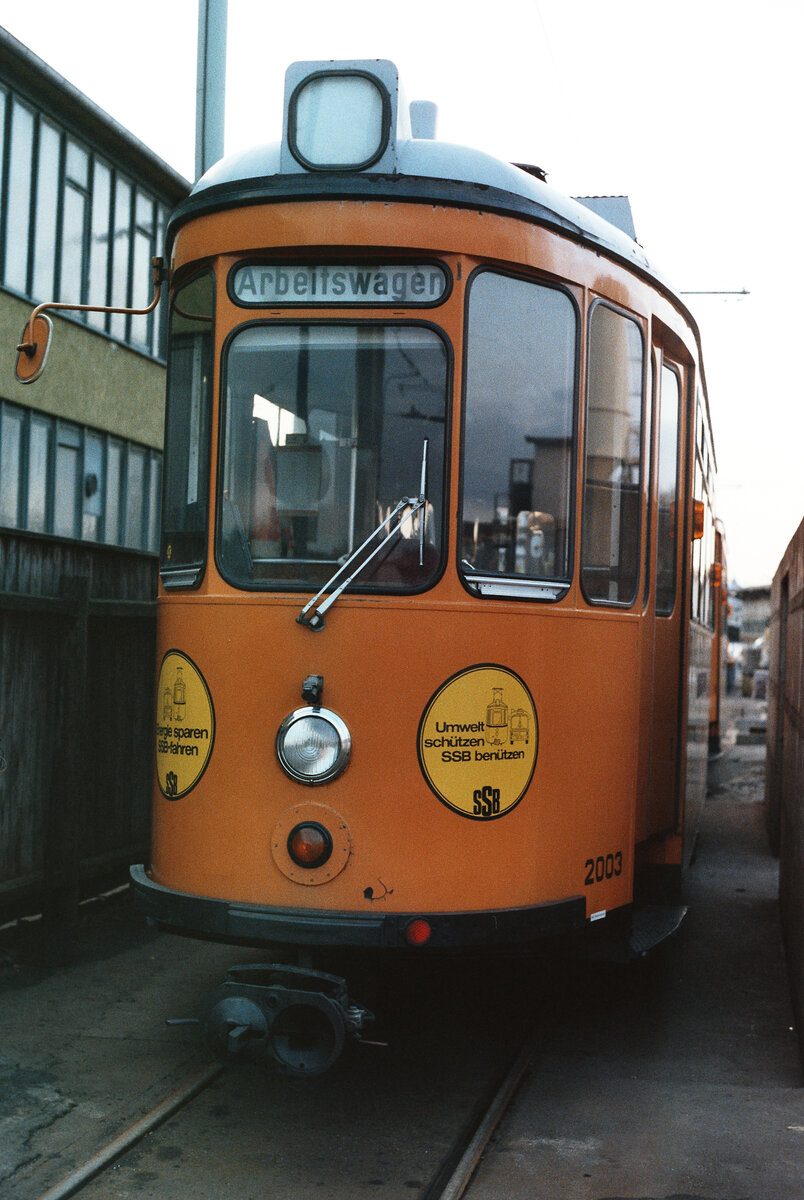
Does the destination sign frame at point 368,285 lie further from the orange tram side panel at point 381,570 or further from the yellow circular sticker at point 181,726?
the yellow circular sticker at point 181,726

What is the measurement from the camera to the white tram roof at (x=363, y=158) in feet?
14.8

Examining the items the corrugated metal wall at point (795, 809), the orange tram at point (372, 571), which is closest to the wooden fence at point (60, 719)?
the orange tram at point (372, 571)

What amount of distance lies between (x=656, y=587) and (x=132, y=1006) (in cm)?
291

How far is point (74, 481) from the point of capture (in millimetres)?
16188

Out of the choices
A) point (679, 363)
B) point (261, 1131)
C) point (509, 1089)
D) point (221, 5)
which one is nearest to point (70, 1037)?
point (261, 1131)

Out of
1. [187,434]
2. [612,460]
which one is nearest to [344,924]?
[187,434]

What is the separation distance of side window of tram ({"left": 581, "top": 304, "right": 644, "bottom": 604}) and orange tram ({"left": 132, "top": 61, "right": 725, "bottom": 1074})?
5cm

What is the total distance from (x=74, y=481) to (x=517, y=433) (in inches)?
488

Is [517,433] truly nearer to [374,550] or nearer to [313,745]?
[374,550]

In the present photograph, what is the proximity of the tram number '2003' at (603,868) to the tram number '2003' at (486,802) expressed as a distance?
21.2 inches

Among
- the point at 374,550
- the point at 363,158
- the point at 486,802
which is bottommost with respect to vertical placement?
the point at 486,802

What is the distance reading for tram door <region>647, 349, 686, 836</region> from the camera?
5746mm

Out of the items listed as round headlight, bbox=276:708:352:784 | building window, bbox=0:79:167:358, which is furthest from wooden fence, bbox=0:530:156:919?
building window, bbox=0:79:167:358

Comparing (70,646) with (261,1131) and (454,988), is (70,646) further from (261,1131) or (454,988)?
(261,1131)
